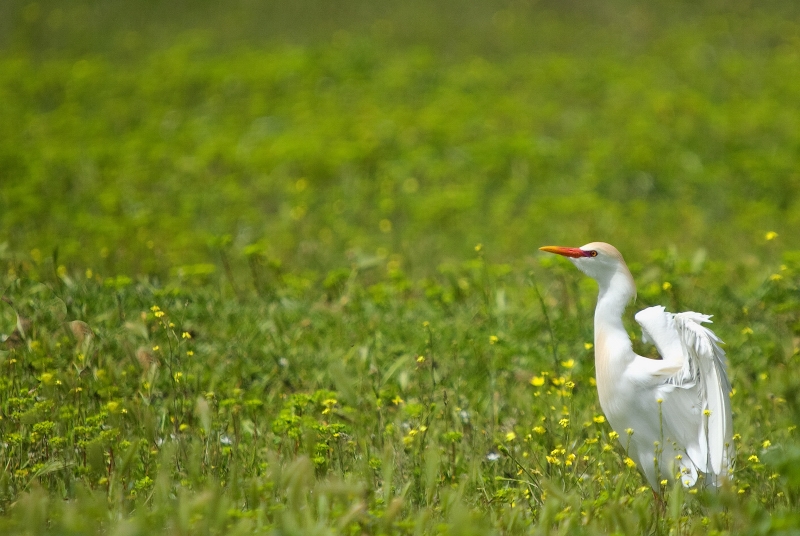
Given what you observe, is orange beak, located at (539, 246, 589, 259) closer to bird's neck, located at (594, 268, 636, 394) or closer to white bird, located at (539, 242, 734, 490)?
white bird, located at (539, 242, 734, 490)

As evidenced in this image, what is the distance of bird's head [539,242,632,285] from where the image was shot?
11.4ft

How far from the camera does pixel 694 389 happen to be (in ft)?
10.9

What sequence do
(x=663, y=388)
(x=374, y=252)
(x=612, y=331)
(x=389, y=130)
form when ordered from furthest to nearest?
(x=389, y=130) → (x=374, y=252) → (x=612, y=331) → (x=663, y=388)

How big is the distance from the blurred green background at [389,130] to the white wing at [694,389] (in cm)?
236

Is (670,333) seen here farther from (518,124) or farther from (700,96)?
(700,96)

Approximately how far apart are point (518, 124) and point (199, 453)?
6467 millimetres

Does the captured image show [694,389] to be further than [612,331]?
No

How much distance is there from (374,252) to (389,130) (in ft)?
8.56

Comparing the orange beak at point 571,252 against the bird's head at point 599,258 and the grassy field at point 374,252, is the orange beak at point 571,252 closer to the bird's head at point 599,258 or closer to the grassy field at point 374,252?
the bird's head at point 599,258

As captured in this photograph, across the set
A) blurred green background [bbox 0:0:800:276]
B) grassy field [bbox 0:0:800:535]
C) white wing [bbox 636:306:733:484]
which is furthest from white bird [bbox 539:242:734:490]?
blurred green background [bbox 0:0:800:276]

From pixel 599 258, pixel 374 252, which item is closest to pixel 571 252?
pixel 599 258

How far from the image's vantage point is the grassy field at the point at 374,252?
3.26 m

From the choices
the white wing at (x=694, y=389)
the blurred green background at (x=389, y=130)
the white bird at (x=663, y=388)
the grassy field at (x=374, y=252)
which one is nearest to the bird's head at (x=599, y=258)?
the white bird at (x=663, y=388)

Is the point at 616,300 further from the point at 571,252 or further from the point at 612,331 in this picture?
the point at 571,252
